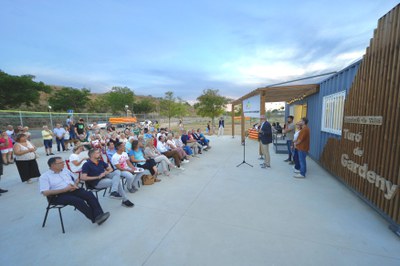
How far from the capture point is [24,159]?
4840mm

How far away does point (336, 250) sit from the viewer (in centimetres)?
231

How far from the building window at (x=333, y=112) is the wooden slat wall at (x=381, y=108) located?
688mm

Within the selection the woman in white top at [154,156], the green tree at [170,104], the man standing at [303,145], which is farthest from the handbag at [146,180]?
the green tree at [170,104]

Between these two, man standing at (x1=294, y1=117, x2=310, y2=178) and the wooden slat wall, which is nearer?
the wooden slat wall

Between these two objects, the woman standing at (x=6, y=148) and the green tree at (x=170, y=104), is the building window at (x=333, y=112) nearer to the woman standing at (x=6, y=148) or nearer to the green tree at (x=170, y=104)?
the woman standing at (x=6, y=148)

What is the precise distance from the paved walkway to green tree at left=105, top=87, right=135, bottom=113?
1832 inches

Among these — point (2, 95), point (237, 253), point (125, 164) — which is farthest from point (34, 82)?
point (237, 253)

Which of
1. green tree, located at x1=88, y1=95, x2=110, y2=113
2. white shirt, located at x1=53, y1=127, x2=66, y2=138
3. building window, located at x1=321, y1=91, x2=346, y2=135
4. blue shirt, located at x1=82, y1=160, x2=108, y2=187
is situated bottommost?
blue shirt, located at x1=82, y1=160, x2=108, y2=187

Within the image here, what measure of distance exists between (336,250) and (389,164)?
5.50ft

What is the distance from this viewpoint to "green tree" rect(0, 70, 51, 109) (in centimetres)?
2861

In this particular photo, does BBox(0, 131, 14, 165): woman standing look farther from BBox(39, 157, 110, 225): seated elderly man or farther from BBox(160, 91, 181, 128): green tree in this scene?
BBox(160, 91, 181, 128): green tree

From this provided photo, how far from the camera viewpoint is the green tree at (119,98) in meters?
46.8

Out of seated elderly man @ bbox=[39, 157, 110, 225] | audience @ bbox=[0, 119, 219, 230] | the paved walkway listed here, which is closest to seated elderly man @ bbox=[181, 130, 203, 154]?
audience @ bbox=[0, 119, 219, 230]

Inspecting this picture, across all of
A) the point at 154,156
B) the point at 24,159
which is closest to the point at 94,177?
the point at 154,156
